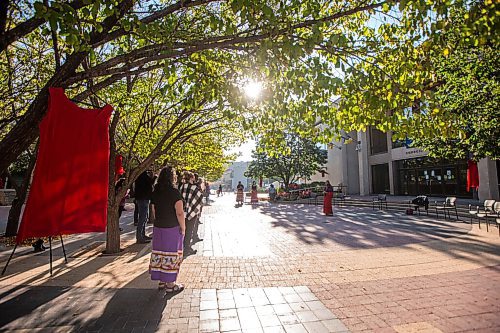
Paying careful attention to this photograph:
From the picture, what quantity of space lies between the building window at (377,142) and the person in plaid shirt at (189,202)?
25.5 m

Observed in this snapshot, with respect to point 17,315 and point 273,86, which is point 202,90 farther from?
point 17,315

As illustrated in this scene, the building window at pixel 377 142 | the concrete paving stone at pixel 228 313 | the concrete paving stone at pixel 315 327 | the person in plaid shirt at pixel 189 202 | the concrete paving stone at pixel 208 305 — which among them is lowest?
the concrete paving stone at pixel 315 327

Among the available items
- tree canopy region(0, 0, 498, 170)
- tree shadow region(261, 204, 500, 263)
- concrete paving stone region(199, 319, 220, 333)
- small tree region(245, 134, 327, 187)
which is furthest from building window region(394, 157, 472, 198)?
concrete paving stone region(199, 319, 220, 333)

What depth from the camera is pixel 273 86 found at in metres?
4.86

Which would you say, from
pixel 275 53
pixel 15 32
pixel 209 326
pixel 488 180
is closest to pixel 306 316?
pixel 209 326

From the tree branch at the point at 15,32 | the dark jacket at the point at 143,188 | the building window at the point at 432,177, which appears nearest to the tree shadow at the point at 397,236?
the dark jacket at the point at 143,188

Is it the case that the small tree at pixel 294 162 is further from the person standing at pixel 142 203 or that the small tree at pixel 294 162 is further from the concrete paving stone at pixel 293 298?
the concrete paving stone at pixel 293 298

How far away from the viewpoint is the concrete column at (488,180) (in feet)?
53.5

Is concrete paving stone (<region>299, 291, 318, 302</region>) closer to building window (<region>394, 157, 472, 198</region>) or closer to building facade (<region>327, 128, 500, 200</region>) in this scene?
building facade (<region>327, 128, 500, 200</region>)

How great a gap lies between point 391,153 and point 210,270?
2587 cm

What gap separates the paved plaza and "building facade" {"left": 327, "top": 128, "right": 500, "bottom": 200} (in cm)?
1159

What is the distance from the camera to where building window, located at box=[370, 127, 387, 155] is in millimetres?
28612

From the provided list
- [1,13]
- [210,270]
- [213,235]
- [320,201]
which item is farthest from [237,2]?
[320,201]

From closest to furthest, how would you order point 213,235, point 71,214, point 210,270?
1. point 71,214
2. point 210,270
3. point 213,235
